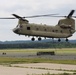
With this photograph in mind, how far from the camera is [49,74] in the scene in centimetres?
4069

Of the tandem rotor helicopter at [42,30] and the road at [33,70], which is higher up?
the tandem rotor helicopter at [42,30]

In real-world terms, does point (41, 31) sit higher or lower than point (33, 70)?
higher

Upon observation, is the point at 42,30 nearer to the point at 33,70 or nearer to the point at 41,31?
the point at 41,31

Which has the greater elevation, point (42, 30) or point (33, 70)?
point (42, 30)

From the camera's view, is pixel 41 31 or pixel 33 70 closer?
pixel 33 70

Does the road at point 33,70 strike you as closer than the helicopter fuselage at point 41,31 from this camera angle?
Yes

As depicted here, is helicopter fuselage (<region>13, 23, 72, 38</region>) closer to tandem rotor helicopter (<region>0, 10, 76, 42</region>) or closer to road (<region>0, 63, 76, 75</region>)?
tandem rotor helicopter (<region>0, 10, 76, 42</region>)

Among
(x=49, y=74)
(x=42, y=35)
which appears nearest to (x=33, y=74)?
(x=49, y=74)

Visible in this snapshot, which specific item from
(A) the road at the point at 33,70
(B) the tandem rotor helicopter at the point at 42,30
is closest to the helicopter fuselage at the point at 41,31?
(B) the tandem rotor helicopter at the point at 42,30

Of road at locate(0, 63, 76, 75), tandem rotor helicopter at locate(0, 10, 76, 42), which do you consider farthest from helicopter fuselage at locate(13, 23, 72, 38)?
road at locate(0, 63, 76, 75)

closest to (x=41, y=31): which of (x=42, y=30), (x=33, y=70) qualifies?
(x=42, y=30)

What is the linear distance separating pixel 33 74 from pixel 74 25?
97.3 ft

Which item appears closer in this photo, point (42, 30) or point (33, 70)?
point (33, 70)

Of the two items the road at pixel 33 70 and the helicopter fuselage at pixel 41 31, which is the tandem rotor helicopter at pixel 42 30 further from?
the road at pixel 33 70
